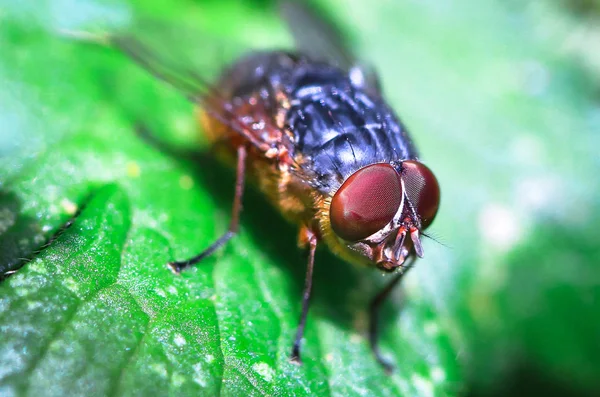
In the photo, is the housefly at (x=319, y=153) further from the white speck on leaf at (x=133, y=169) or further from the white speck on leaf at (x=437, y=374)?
the white speck on leaf at (x=133, y=169)

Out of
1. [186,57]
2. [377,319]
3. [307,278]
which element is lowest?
[377,319]

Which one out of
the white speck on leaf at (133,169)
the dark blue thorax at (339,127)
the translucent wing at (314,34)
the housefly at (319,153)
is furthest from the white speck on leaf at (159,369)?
the translucent wing at (314,34)

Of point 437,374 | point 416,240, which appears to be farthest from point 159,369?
point 437,374

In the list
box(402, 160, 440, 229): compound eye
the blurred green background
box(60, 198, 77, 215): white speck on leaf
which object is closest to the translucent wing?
the blurred green background

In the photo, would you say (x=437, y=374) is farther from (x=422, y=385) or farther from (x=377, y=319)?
(x=377, y=319)

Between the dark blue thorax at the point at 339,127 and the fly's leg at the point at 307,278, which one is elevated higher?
the dark blue thorax at the point at 339,127

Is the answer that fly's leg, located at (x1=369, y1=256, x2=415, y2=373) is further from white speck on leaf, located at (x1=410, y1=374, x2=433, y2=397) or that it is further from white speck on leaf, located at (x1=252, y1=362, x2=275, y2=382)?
white speck on leaf, located at (x1=252, y1=362, x2=275, y2=382)

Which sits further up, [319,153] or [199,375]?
[319,153]

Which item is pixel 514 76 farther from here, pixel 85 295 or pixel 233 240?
pixel 85 295
